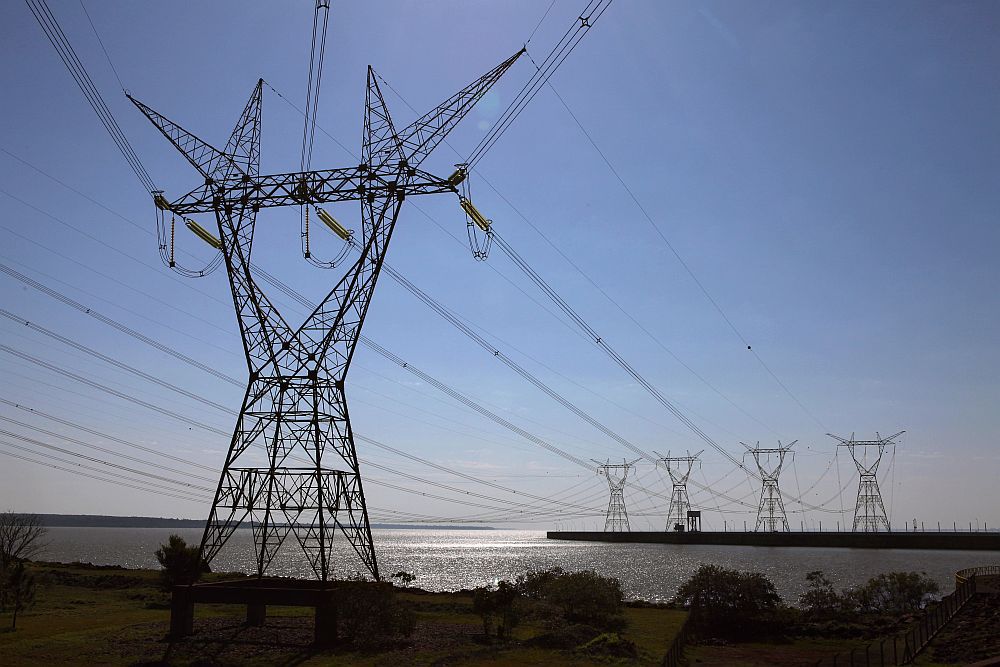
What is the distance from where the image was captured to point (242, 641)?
2983 centimetres

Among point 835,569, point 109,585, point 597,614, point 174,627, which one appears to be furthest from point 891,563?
point 174,627

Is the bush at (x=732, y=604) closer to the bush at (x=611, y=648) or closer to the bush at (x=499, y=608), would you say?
the bush at (x=611, y=648)

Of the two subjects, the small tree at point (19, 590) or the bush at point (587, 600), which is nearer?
the small tree at point (19, 590)

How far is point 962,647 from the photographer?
30.5m

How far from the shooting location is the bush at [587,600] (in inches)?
1529

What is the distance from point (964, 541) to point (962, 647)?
16982 centimetres

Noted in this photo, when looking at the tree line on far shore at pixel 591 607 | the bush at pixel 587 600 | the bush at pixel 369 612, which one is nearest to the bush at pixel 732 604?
the tree line on far shore at pixel 591 607

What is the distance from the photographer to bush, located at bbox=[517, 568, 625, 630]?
38.8 metres

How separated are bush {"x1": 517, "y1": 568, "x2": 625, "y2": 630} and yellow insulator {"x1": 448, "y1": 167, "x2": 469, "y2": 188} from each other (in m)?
21.7

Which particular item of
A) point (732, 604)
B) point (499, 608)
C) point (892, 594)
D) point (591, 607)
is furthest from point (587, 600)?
point (892, 594)

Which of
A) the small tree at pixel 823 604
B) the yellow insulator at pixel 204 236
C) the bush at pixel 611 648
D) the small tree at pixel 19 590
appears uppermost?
the yellow insulator at pixel 204 236

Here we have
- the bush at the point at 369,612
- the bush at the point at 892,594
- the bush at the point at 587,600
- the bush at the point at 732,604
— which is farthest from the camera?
the bush at the point at 892,594

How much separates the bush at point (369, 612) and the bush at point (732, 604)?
54.7 feet

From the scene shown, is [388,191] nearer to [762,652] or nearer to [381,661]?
[381,661]
